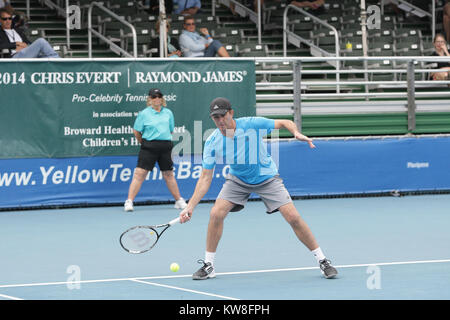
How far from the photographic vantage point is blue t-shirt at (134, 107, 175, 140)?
51.0ft

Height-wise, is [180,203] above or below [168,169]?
below

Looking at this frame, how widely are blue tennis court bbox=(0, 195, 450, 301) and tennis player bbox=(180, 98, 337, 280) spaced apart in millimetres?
360

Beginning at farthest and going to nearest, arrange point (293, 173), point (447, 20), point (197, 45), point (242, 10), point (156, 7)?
1. point (242, 10)
2. point (447, 20)
3. point (156, 7)
4. point (197, 45)
5. point (293, 173)

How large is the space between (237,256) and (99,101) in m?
6.31

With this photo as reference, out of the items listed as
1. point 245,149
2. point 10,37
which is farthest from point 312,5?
point 245,149

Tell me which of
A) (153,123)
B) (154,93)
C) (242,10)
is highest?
(242,10)

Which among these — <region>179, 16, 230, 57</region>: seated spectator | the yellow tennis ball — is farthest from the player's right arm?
<region>179, 16, 230, 57</region>: seated spectator

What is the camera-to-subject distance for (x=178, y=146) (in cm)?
1642

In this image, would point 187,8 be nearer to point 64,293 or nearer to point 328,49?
point 328,49

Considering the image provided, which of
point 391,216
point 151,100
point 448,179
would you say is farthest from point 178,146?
point 448,179

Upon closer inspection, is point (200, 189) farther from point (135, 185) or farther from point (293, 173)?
point (293, 173)

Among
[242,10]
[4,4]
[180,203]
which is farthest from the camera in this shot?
[242,10]

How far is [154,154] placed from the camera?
15586 millimetres

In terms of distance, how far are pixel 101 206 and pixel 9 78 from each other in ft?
8.98
